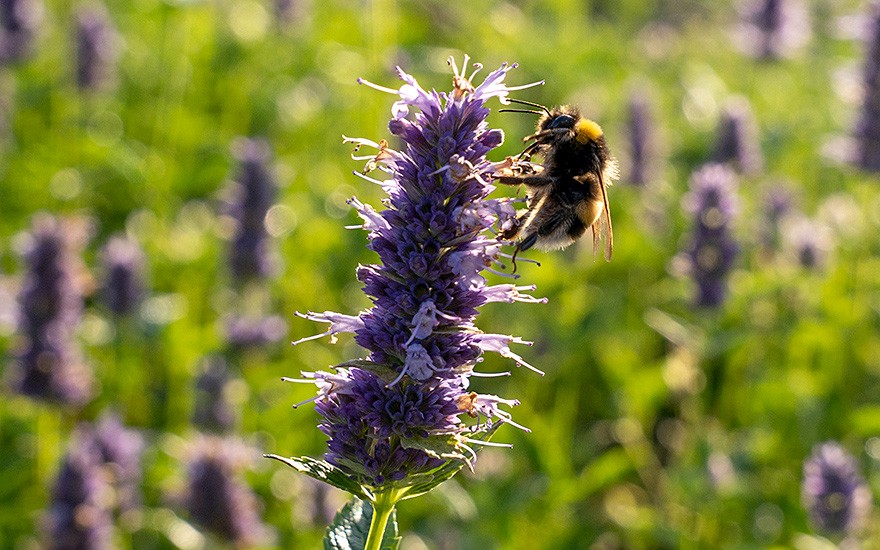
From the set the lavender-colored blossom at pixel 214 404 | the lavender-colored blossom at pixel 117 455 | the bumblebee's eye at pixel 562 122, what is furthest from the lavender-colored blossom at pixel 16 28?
the bumblebee's eye at pixel 562 122

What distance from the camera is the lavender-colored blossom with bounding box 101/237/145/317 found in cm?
609

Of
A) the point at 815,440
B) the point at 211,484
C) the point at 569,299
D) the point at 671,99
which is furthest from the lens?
the point at 671,99

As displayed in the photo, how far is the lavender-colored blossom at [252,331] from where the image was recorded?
20.9 ft

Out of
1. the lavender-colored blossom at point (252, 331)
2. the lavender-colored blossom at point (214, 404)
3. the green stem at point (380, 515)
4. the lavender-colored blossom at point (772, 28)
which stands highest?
the lavender-colored blossom at point (772, 28)

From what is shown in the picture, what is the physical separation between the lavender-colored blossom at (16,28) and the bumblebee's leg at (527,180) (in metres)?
5.83

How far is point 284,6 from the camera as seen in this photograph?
8.94 meters

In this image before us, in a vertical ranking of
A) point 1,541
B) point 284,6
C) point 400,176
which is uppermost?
point 284,6

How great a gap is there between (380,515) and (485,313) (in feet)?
16.5

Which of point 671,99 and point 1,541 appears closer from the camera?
point 1,541

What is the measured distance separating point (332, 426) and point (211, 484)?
240 cm

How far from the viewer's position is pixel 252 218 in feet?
21.5

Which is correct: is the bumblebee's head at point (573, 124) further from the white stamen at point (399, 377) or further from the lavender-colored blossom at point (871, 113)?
the lavender-colored blossom at point (871, 113)

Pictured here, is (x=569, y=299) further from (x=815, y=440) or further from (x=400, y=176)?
(x=400, y=176)

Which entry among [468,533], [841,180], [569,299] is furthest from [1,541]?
[841,180]
